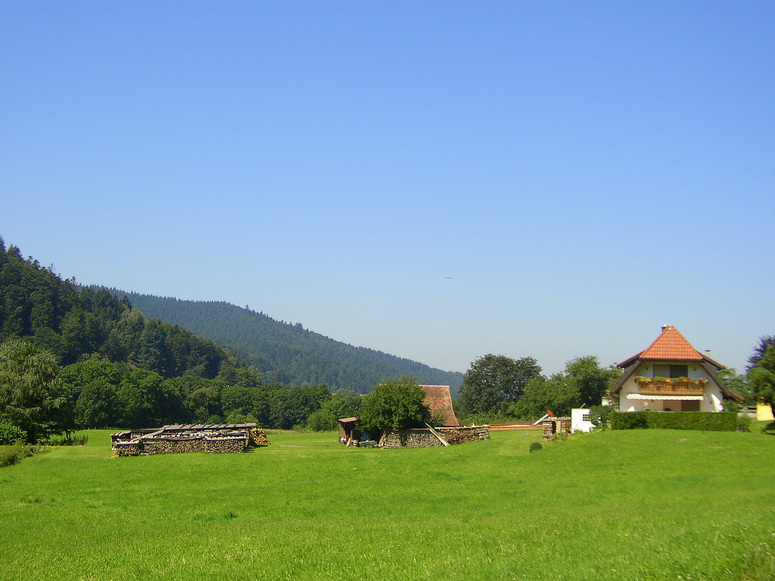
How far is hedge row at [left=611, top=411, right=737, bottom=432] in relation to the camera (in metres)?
39.1

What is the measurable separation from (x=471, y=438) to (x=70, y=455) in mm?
27868

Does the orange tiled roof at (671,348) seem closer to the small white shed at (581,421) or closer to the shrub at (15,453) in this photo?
the small white shed at (581,421)

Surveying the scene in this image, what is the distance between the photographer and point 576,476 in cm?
3072

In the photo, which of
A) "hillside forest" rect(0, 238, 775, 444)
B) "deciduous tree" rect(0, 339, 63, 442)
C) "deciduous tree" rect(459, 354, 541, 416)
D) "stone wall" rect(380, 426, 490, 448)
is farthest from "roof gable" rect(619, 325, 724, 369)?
"deciduous tree" rect(459, 354, 541, 416)

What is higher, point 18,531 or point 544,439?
point 544,439

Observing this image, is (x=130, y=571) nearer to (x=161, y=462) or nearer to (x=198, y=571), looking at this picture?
(x=198, y=571)

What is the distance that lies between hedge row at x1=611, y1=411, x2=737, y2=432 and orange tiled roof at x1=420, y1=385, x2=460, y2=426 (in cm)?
2132

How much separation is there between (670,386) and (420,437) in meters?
17.9

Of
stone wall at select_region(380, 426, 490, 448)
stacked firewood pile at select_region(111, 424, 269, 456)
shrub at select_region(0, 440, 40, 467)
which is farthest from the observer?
stone wall at select_region(380, 426, 490, 448)

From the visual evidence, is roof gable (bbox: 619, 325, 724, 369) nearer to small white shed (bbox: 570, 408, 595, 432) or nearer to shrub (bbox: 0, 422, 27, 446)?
small white shed (bbox: 570, 408, 595, 432)

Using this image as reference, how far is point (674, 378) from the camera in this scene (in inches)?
1797

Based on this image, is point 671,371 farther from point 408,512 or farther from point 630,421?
point 408,512

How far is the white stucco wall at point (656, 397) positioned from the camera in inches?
1795

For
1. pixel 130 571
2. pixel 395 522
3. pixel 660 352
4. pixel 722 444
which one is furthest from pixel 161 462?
pixel 660 352
